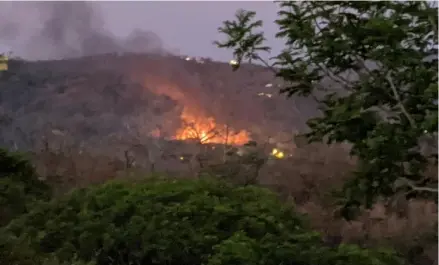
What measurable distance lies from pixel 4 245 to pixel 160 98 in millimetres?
11211

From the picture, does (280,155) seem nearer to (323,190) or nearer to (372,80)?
(323,190)

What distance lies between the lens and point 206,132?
1183cm

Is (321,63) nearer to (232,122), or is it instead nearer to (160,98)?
(232,122)

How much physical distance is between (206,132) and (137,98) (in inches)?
129

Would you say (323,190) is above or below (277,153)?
below

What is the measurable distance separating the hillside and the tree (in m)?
10.1

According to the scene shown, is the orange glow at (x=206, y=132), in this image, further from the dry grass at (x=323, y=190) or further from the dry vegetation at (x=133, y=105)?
the dry grass at (x=323, y=190)

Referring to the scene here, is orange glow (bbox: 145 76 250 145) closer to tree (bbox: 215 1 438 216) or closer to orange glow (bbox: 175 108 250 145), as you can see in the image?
orange glow (bbox: 175 108 250 145)

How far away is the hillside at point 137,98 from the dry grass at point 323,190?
4161mm

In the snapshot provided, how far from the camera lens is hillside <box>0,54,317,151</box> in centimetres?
1313

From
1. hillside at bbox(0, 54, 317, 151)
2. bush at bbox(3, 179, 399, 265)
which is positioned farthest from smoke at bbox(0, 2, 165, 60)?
bush at bbox(3, 179, 399, 265)

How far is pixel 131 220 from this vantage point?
3.53 meters

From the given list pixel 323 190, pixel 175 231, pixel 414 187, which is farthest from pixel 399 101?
pixel 323 190

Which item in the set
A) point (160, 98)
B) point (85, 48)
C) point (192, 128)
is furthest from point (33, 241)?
point (160, 98)
